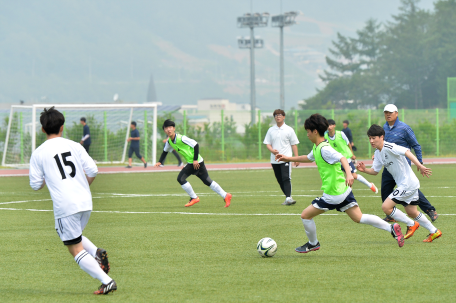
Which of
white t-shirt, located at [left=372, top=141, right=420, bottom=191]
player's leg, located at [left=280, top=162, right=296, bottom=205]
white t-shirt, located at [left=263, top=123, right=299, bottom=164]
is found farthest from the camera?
white t-shirt, located at [left=263, top=123, right=299, bottom=164]

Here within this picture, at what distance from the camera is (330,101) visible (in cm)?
9281

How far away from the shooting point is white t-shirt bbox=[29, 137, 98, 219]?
571cm

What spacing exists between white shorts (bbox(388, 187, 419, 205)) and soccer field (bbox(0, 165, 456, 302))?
0.60 metres

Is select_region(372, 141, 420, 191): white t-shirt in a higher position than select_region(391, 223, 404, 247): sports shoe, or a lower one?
higher

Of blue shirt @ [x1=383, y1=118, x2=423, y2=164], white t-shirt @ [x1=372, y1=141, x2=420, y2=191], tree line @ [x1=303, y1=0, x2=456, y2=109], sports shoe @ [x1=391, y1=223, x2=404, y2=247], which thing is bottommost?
sports shoe @ [x1=391, y1=223, x2=404, y2=247]

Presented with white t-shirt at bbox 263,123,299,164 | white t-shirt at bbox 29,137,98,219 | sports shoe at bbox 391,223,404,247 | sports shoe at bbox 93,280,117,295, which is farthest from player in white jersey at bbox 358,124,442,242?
white t-shirt at bbox 263,123,299,164

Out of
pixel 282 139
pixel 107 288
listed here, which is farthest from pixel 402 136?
pixel 107 288

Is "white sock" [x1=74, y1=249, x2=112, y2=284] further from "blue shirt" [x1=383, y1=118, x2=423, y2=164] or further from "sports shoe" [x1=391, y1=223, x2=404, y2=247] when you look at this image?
"blue shirt" [x1=383, y1=118, x2=423, y2=164]

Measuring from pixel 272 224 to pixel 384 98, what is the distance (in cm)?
8468

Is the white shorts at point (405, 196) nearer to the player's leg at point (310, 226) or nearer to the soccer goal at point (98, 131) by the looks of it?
the player's leg at point (310, 226)

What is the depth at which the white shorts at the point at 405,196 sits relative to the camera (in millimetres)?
8242

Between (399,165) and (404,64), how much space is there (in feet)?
265

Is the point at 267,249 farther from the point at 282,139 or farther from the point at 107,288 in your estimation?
the point at 282,139

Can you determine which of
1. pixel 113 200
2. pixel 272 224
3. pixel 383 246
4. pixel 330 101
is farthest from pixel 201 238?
pixel 330 101
